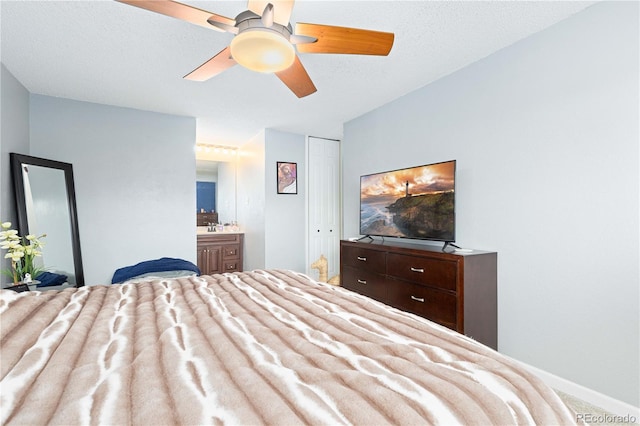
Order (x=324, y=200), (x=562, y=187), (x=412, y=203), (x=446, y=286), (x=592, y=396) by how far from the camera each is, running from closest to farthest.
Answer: (x=592, y=396)
(x=562, y=187)
(x=446, y=286)
(x=412, y=203)
(x=324, y=200)

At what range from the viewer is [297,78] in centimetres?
221

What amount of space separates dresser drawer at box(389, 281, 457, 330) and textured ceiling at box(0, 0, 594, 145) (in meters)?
2.00

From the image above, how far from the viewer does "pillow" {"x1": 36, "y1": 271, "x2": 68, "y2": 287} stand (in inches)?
118

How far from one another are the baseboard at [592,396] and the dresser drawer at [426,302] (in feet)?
2.33

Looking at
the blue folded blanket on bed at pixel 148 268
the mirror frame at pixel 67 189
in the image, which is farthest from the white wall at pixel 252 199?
the mirror frame at pixel 67 189

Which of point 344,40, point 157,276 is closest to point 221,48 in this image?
point 344,40

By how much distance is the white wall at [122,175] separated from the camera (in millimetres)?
3566

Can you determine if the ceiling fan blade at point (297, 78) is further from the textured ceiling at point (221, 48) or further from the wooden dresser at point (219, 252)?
the wooden dresser at point (219, 252)

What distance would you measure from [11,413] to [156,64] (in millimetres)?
2873

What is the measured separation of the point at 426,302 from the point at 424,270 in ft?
0.89

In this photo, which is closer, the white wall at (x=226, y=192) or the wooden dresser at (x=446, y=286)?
the wooden dresser at (x=446, y=286)

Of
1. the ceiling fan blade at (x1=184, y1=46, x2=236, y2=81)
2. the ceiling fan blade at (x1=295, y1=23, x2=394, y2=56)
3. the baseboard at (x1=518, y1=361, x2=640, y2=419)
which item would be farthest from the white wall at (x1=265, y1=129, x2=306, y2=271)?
the baseboard at (x1=518, y1=361, x2=640, y2=419)

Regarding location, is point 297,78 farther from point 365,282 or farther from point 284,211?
point 284,211

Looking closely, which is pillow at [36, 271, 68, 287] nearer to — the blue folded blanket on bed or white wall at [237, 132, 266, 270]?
the blue folded blanket on bed
